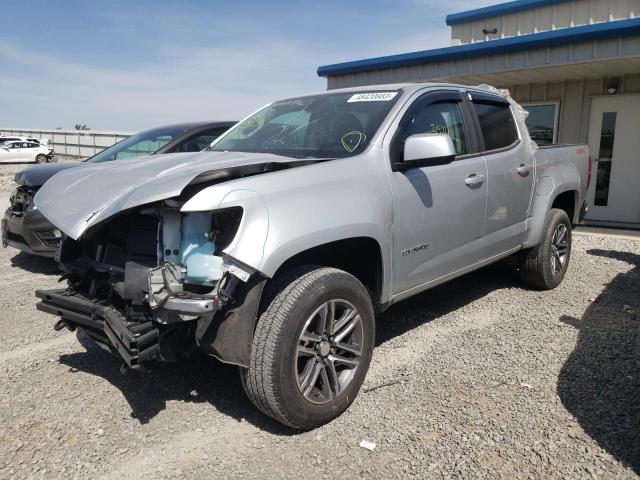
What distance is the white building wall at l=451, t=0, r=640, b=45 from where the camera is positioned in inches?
418

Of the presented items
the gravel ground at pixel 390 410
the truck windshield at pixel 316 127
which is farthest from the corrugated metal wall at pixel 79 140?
the gravel ground at pixel 390 410

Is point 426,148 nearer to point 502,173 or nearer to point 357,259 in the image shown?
point 357,259

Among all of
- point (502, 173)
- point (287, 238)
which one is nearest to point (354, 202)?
point (287, 238)

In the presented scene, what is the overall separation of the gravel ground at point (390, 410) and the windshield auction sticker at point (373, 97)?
1871 millimetres

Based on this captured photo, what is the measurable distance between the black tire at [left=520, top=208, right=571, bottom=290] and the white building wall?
24.2 ft

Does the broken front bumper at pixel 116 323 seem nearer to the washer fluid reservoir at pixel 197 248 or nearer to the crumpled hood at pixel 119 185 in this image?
the washer fluid reservoir at pixel 197 248

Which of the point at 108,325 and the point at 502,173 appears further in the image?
the point at 502,173

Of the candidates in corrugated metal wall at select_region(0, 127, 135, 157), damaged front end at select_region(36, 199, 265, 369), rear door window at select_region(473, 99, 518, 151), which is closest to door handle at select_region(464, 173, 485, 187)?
rear door window at select_region(473, 99, 518, 151)

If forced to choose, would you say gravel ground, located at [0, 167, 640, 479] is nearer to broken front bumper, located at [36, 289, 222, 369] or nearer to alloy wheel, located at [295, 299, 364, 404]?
alloy wheel, located at [295, 299, 364, 404]

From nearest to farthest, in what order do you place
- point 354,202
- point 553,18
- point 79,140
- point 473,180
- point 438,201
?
point 354,202
point 438,201
point 473,180
point 553,18
point 79,140

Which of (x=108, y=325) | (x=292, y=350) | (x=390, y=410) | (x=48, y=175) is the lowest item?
(x=390, y=410)

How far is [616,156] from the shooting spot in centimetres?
983

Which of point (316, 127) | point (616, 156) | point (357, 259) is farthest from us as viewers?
point (616, 156)

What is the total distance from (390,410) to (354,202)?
1262 mm
